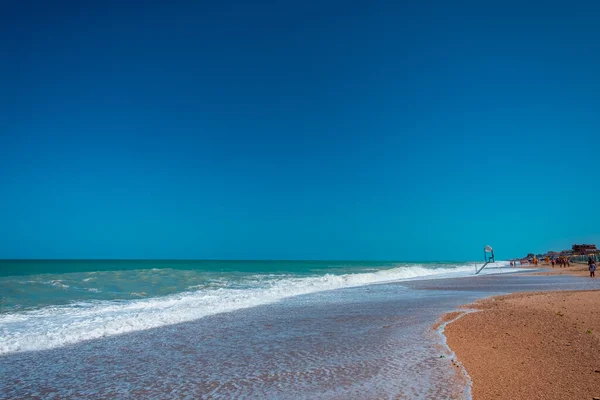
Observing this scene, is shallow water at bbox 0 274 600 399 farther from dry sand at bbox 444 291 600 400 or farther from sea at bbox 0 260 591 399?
dry sand at bbox 444 291 600 400

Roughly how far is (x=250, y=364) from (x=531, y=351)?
198 inches

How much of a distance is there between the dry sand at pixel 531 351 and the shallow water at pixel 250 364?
529 millimetres

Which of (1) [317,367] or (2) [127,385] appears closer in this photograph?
(2) [127,385]

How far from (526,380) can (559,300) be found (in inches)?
431

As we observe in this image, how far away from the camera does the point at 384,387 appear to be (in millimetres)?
5617

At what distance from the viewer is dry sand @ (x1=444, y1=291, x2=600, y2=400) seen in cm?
535

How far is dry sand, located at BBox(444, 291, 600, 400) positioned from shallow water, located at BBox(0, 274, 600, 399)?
53 centimetres

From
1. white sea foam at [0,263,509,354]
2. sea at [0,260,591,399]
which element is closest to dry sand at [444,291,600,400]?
sea at [0,260,591,399]

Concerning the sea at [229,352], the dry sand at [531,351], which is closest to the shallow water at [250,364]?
the sea at [229,352]

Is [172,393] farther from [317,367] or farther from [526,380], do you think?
[526,380]

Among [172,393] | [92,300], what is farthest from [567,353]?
[92,300]

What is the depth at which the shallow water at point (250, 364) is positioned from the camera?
571 cm

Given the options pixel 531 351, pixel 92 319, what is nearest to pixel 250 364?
pixel 531 351

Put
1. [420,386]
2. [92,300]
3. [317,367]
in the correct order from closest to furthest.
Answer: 1. [420,386]
2. [317,367]
3. [92,300]
